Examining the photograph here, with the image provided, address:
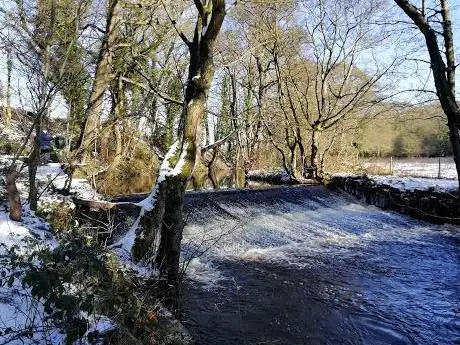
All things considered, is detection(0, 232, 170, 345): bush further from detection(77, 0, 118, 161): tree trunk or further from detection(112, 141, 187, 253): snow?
detection(77, 0, 118, 161): tree trunk

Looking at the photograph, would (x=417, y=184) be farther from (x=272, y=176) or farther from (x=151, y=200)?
(x=151, y=200)

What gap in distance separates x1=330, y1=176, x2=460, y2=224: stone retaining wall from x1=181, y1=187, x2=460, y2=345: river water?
1.36ft

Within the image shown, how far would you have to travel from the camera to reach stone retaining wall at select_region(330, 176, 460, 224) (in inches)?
410

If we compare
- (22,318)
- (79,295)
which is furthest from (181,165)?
(79,295)

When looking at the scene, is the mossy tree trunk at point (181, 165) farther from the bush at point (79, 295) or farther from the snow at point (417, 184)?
the snow at point (417, 184)

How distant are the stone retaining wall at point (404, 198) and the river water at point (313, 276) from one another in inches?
16.4

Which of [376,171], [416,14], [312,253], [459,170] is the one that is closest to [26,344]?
[459,170]

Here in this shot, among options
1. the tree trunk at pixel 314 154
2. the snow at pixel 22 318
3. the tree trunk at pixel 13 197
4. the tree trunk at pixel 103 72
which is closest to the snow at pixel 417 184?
the tree trunk at pixel 314 154

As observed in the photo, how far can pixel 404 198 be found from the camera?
11.4 meters

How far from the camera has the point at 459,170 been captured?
2727mm

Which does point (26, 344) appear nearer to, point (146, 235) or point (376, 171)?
point (146, 235)

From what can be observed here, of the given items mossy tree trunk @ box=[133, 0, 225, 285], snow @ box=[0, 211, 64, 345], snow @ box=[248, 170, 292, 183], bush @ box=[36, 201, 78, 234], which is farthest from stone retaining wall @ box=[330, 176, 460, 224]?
snow @ box=[0, 211, 64, 345]

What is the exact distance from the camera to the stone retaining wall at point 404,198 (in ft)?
34.2

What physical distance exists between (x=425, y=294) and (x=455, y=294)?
0.42 metres
